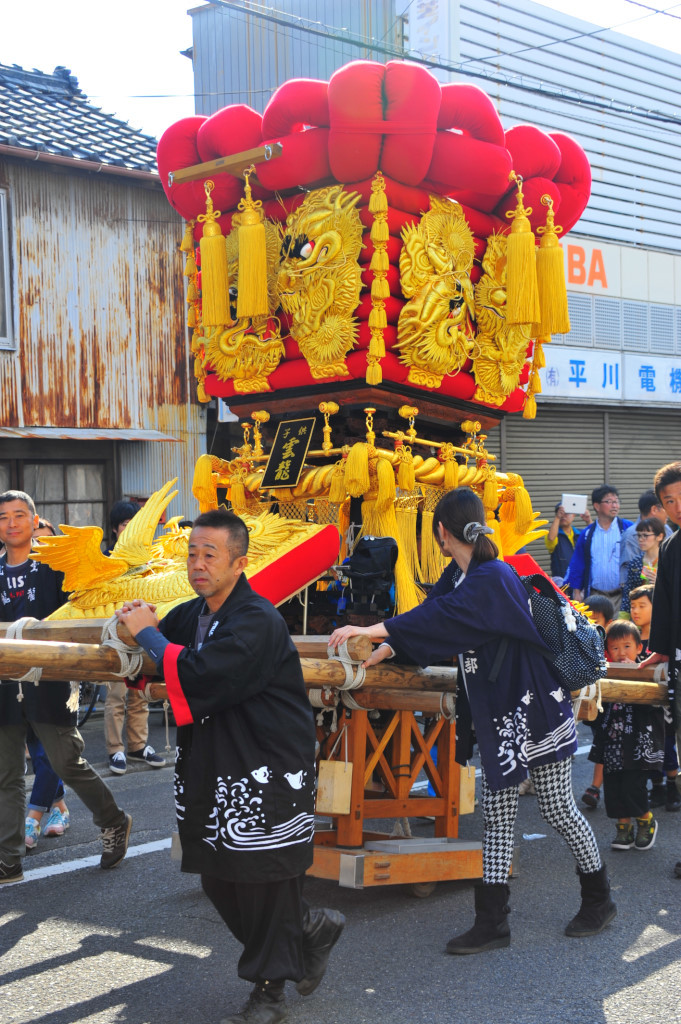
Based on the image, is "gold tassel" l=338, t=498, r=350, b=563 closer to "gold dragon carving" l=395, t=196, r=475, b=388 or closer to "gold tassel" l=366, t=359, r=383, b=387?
"gold tassel" l=366, t=359, r=383, b=387

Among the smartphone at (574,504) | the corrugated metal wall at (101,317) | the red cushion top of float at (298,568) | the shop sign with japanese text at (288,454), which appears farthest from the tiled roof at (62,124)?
the red cushion top of float at (298,568)

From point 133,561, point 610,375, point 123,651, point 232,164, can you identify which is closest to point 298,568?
point 133,561

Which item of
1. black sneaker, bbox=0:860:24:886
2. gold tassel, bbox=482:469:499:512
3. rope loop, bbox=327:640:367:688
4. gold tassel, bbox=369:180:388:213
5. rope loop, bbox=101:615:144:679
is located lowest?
black sneaker, bbox=0:860:24:886

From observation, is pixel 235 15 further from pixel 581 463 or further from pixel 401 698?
pixel 401 698

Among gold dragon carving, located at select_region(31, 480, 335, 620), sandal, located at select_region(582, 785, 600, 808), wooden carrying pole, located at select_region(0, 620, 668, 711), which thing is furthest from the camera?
sandal, located at select_region(582, 785, 600, 808)

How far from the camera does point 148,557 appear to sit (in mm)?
4750

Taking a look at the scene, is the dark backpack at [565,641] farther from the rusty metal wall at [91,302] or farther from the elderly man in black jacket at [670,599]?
the rusty metal wall at [91,302]

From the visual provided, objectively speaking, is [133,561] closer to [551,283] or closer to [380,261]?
[380,261]

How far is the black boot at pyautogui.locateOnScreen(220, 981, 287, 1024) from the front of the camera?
314 cm

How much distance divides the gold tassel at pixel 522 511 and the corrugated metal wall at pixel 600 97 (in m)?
9.39

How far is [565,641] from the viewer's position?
381 centimetres

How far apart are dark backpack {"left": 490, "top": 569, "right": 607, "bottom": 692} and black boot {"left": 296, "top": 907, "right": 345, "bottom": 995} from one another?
1142mm

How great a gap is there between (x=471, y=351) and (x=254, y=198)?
1.44 meters

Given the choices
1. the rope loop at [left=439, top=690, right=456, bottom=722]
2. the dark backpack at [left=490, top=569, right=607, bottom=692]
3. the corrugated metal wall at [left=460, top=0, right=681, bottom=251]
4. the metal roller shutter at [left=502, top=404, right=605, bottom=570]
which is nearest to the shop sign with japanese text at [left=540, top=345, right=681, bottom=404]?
the metal roller shutter at [left=502, top=404, right=605, bottom=570]
